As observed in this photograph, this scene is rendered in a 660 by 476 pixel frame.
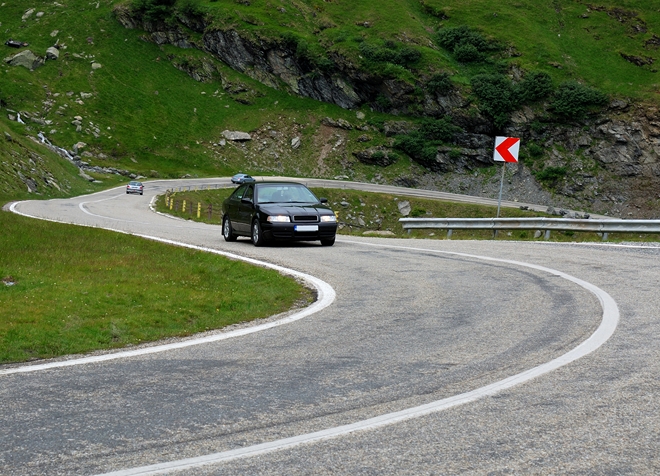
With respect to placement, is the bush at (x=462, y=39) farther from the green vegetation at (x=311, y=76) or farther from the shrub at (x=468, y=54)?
the shrub at (x=468, y=54)

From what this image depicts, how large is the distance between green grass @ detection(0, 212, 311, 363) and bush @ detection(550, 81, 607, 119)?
7091 centimetres

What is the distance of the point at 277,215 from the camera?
Answer: 18.2 meters

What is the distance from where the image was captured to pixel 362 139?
85000 millimetres

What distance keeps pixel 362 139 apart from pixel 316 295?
75.5 meters

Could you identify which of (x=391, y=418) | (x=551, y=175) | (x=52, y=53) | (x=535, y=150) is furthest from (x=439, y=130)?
(x=391, y=418)

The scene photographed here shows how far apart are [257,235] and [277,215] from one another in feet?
2.82

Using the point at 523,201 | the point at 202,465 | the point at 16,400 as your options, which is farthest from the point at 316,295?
the point at 523,201

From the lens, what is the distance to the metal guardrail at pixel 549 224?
1953 centimetres

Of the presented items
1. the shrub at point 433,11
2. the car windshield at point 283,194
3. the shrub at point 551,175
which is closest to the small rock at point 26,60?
the shrub at point 433,11

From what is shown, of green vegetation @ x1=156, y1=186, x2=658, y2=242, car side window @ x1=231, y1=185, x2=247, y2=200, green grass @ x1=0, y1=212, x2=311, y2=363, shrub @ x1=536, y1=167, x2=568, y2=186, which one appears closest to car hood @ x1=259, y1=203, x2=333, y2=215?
car side window @ x1=231, y1=185, x2=247, y2=200

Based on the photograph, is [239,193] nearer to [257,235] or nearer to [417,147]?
[257,235]

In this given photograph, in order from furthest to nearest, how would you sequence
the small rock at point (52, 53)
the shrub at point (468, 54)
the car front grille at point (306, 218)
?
the small rock at point (52, 53) < the shrub at point (468, 54) < the car front grille at point (306, 218)

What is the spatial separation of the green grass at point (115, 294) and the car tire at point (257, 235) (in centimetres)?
301

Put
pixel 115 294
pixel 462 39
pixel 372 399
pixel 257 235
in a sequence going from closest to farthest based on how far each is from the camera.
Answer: pixel 372 399
pixel 115 294
pixel 257 235
pixel 462 39
